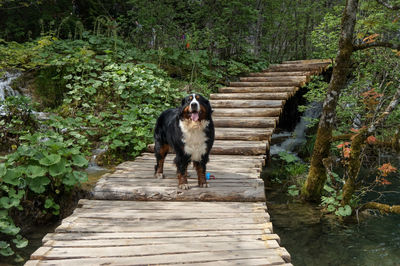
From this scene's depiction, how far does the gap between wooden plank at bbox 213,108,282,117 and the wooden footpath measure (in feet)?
5.92

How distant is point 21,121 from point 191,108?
392 centimetres

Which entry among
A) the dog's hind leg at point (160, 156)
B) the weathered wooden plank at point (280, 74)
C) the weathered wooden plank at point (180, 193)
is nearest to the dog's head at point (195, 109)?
the dog's hind leg at point (160, 156)

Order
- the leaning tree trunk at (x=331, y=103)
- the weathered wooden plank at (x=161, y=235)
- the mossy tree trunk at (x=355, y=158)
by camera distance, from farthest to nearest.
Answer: the leaning tree trunk at (x=331, y=103), the mossy tree trunk at (x=355, y=158), the weathered wooden plank at (x=161, y=235)

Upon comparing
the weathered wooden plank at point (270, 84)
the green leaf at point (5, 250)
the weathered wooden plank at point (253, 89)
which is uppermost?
Answer: the weathered wooden plank at point (270, 84)

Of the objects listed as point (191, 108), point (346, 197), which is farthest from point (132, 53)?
point (346, 197)

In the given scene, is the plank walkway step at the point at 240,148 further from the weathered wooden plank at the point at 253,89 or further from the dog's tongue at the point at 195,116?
the weathered wooden plank at the point at 253,89

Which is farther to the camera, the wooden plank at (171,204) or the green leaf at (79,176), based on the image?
the green leaf at (79,176)

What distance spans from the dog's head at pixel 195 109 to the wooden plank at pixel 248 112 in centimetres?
380

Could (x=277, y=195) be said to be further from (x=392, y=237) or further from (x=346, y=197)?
(x=392, y=237)

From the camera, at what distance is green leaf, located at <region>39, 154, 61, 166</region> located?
3648 mm

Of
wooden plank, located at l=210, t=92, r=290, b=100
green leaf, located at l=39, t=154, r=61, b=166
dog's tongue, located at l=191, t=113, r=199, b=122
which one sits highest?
wooden plank, located at l=210, t=92, r=290, b=100

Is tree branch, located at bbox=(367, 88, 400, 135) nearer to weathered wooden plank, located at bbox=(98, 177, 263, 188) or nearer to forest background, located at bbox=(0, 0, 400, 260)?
forest background, located at bbox=(0, 0, 400, 260)

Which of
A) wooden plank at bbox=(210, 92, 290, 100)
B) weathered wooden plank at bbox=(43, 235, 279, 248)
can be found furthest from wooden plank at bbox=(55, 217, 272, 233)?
wooden plank at bbox=(210, 92, 290, 100)

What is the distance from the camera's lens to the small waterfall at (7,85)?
6913 mm
